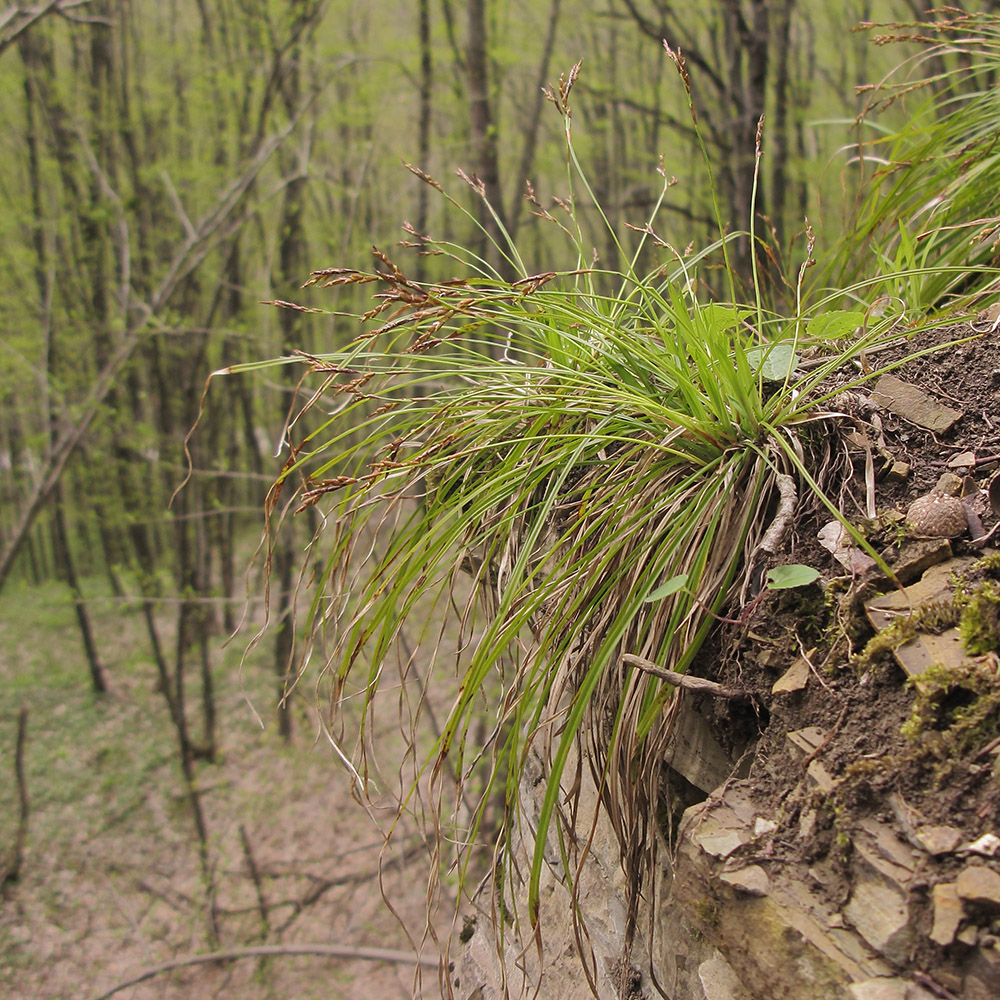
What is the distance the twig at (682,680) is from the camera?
878 mm

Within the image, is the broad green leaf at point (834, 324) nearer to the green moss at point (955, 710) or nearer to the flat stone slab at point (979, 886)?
the green moss at point (955, 710)

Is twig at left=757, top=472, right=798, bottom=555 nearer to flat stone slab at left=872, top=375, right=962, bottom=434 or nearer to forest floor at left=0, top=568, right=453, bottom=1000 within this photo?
flat stone slab at left=872, top=375, right=962, bottom=434

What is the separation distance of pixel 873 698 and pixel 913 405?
1.49 feet

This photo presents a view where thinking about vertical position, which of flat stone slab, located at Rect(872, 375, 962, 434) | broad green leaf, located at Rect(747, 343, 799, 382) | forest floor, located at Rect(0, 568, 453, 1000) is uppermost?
broad green leaf, located at Rect(747, 343, 799, 382)

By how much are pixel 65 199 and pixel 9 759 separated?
5.75m

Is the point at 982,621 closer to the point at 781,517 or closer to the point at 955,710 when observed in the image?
the point at 955,710

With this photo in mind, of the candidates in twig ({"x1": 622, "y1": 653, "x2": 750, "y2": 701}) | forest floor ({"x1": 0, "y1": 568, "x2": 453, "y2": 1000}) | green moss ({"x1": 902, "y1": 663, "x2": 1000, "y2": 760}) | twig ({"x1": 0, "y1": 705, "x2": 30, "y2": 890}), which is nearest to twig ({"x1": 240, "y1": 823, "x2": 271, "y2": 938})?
forest floor ({"x1": 0, "y1": 568, "x2": 453, "y2": 1000})

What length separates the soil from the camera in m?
0.70

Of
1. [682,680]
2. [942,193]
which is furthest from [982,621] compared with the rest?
[942,193]

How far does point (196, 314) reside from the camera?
27.7 feet

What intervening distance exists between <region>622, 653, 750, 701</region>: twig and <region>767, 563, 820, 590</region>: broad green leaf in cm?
14

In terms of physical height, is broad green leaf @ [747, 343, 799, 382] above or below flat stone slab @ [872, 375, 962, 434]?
above

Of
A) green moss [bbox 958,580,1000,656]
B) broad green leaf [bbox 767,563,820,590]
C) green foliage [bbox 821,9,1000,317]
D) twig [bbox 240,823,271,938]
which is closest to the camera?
green moss [bbox 958,580,1000,656]

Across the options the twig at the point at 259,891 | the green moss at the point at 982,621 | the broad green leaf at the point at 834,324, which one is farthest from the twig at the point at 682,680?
the twig at the point at 259,891
